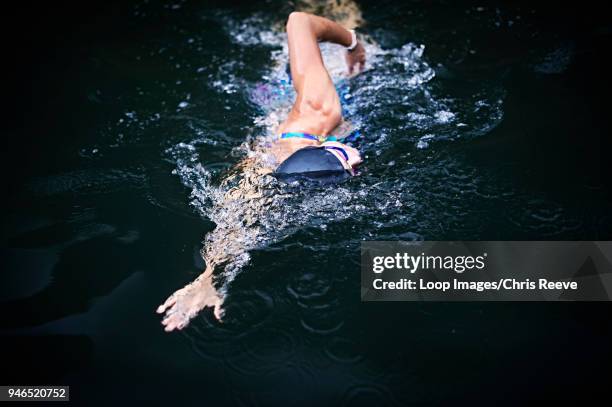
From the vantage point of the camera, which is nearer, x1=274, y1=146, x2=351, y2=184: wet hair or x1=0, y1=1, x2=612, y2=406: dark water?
x1=0, y1=1, x2=612, y2=406: dark water

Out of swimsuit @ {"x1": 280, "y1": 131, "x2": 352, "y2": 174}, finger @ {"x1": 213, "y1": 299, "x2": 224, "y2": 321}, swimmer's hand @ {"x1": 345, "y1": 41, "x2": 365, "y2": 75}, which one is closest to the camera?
finger @ {"x1": 213, "y1": 299, "x2": 224, "y2": 321}

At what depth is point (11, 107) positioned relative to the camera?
14.8 feet

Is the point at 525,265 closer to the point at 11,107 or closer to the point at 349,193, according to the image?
the point at 349,193

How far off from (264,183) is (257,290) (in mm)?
955

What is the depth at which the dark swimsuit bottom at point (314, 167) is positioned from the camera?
2.91m

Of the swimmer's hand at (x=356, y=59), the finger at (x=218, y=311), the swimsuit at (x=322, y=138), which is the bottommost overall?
the finger at (x=218, y=311)

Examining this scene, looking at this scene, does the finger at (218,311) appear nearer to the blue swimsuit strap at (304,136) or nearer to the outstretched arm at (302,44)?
the blue swimsuit strap at (304,136)

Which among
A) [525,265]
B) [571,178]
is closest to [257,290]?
[525,265]

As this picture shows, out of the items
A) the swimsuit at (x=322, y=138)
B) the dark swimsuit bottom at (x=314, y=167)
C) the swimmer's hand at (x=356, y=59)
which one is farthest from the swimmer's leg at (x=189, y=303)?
the swimmer's hand at (x=356, y=59)

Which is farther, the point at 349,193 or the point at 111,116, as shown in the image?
the point at 111,116

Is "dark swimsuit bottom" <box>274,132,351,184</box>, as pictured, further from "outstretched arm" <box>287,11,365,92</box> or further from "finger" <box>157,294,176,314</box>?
"finger" <box>157,294,176,314</box>

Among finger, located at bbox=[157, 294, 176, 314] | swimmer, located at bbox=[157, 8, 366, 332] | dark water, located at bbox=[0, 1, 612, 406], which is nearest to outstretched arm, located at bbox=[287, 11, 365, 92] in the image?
swimmer, located at bbox=[157, 8, 366, 332]

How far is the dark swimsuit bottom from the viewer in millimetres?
2908

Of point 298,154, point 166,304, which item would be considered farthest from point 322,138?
point 166,304
